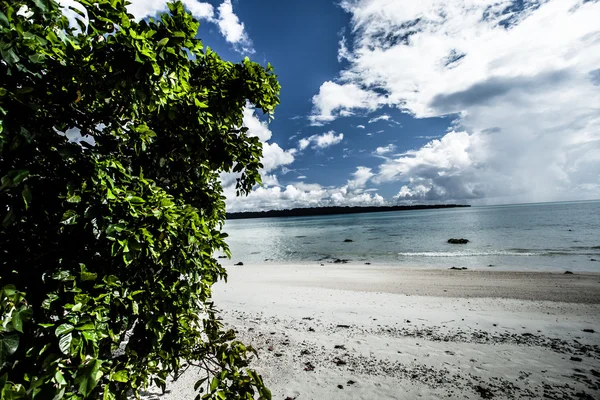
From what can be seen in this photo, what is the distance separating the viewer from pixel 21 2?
1640mm

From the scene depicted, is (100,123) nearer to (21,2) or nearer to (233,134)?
(21,2)

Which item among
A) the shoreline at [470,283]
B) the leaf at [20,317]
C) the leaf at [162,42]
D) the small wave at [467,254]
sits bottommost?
the small wave at [467,254]

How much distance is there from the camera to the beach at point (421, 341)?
18.2 feet

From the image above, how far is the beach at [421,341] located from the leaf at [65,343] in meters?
4.33

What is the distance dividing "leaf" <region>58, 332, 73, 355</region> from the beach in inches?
170

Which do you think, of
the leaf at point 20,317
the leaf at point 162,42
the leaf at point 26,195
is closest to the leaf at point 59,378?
the leaf at point 20,317

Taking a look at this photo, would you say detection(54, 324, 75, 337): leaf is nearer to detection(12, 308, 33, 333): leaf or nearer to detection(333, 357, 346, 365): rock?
detection(12, 308, 33, 333): leaf

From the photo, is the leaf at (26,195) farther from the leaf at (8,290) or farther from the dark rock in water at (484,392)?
the dark rock in water at (484,392)

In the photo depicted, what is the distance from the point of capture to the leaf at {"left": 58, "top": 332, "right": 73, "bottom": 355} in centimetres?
169

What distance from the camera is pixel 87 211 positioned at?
197 centimetres

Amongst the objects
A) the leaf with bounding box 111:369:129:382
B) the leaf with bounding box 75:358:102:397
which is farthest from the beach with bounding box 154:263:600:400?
the leaf with bounding box 75:358:102:397

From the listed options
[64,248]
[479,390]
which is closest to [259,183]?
[64,248]

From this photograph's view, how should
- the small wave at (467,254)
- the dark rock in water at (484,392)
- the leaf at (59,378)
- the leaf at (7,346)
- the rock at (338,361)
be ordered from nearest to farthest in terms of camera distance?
the leaf at (7,346) → the leaf at (59,378) → the dark rock in water at (484,392) → the rock at (338,361) → the small wave at (467,254)

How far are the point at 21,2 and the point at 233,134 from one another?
6.69ft
